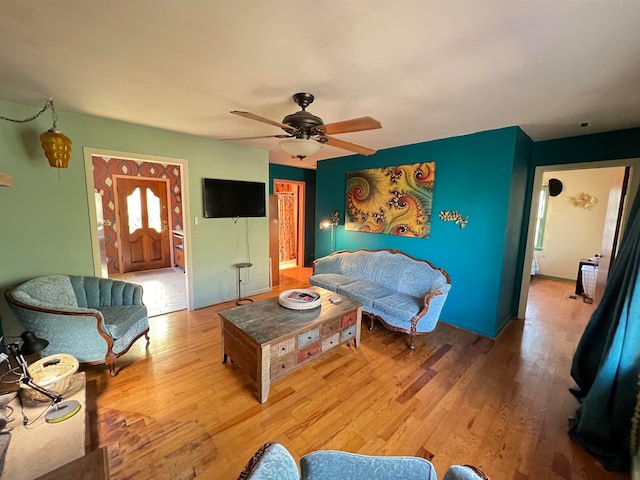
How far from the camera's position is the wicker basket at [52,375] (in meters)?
1.53

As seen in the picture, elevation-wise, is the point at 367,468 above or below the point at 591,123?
below

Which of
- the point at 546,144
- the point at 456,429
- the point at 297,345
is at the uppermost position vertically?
the point at 546,144

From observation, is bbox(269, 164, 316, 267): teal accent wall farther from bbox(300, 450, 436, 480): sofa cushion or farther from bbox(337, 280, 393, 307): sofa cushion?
bbox(300, 450, 436, 480): sofa cushion

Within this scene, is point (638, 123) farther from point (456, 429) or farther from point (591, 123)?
point (456, 429)

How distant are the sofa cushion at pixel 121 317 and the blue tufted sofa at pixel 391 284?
2.18m

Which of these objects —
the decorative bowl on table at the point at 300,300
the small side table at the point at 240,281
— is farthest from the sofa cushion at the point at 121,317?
the small side table at the point at 240,281

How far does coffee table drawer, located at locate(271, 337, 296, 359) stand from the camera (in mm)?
2057

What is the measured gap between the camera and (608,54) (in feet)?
4.96

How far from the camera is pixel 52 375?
1.61m

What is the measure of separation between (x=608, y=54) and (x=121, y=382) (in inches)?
164

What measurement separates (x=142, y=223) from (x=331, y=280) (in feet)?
15.5

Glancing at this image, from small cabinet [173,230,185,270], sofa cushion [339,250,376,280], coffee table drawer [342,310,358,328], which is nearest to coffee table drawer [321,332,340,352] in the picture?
coffee table drawer [342,310,358,328]

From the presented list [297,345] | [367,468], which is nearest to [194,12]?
[367,468]

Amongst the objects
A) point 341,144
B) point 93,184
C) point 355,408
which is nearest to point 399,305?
point 355,408
